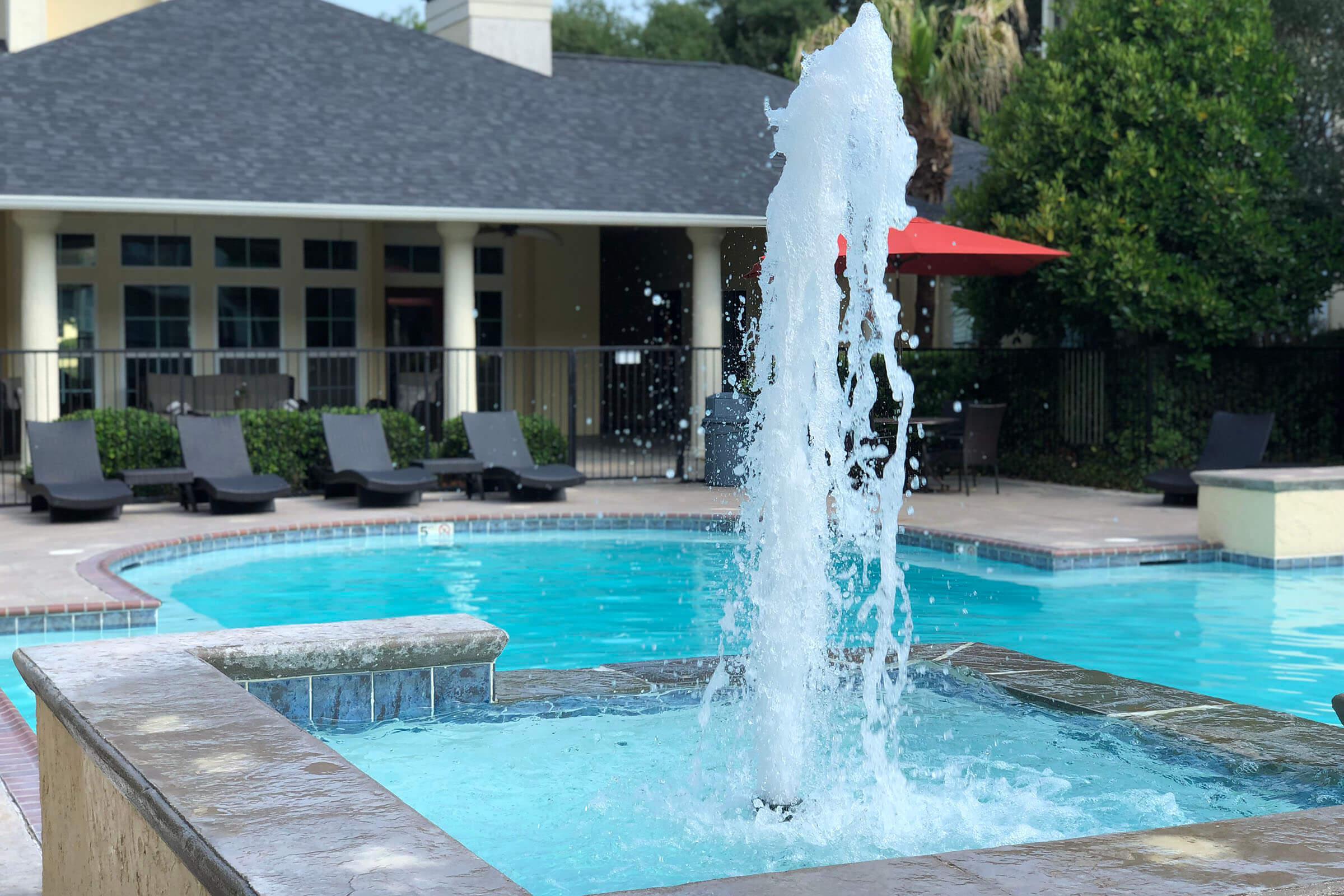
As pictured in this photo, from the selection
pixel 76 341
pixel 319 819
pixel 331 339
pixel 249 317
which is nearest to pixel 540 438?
pixel 331 339

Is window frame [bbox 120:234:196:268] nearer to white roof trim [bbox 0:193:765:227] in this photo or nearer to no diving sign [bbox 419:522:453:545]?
white roof trim [bbox 0:193:765:227]

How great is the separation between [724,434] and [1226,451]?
17.4ft

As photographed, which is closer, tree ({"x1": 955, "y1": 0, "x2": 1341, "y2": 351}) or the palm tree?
tree ({"x1": 955, "y1": 0, "x2": 1341, "y2": 351})

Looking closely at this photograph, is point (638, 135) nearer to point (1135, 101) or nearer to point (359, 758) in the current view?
point (1135, 101)

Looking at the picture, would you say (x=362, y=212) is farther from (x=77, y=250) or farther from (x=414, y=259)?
(x=414, y=259)

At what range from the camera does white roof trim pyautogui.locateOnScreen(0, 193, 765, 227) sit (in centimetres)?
1633

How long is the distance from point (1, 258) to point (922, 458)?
503 inches

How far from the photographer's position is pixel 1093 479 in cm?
1792

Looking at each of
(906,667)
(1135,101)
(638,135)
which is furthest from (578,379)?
(906,667)

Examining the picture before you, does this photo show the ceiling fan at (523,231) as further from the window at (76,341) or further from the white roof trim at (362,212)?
the window at (76,341)

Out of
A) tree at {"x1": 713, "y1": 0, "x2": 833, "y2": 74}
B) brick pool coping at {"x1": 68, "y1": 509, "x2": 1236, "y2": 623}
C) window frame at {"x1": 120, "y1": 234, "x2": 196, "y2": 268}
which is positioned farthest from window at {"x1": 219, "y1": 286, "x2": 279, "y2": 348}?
tree at {"x1": 713, "y1": 0, "x2": 833, "y2": 74}

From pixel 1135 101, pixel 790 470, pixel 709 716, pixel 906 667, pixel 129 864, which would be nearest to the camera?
pixel 129 864

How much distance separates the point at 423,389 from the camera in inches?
875

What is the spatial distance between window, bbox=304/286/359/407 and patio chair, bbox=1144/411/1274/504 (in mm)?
11699
